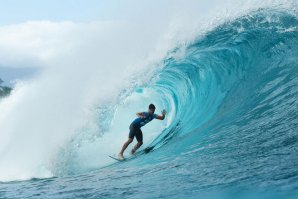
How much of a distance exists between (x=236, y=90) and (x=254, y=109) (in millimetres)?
2095

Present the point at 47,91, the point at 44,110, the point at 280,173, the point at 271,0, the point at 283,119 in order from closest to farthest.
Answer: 1. the point at 280,173
2. the point at 283,119
3. the point at 44,110
4. the point at 47,91
5. the point at 271,0

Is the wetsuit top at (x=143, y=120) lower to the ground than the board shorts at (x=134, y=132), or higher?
higher

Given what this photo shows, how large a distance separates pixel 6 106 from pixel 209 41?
6.84 metres

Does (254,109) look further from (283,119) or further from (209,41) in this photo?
(209,41)

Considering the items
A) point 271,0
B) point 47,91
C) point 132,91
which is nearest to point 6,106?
point 47,91

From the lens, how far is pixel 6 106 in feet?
45.4

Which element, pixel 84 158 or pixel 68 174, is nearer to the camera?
pixel 68 174

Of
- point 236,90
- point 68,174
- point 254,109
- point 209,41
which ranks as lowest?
point 68,174

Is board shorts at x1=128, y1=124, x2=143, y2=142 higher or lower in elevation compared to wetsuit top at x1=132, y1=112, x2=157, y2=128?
lower

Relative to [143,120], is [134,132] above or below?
below

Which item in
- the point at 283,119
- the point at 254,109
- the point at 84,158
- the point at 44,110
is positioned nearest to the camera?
the point at 283,119

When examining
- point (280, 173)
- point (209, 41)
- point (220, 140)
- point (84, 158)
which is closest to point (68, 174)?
point (84, 158)

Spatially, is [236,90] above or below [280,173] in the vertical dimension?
above

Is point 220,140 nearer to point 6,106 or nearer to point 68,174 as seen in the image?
point 68,174
